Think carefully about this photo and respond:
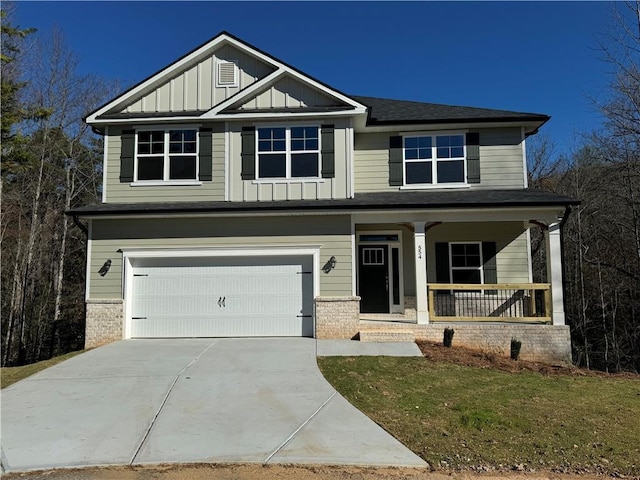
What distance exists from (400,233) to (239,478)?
10.0 m

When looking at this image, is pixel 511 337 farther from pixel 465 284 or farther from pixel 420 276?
pixel 420 276

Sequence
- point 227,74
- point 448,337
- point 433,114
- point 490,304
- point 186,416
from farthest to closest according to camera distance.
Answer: point 433,114 → point 227,74 → point 490,304 → point 448,337 → point 186,416

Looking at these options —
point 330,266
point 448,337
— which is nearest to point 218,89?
point 330,266

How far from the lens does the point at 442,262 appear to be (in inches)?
524

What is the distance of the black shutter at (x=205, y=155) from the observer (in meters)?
12.1

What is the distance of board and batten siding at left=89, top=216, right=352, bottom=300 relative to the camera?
11.5 meters

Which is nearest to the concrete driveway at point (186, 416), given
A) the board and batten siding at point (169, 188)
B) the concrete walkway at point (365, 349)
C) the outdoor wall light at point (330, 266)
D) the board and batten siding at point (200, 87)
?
the concrete walkway at point (365, 349)

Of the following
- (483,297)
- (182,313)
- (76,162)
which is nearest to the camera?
(182,313)

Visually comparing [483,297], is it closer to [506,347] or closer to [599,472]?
[506,347]

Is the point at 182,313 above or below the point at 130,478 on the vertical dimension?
above

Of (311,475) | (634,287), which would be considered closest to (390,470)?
(311,475)

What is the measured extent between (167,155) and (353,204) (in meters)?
5.45

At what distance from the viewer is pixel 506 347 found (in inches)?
425

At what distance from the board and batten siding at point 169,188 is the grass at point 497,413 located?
230 inches
